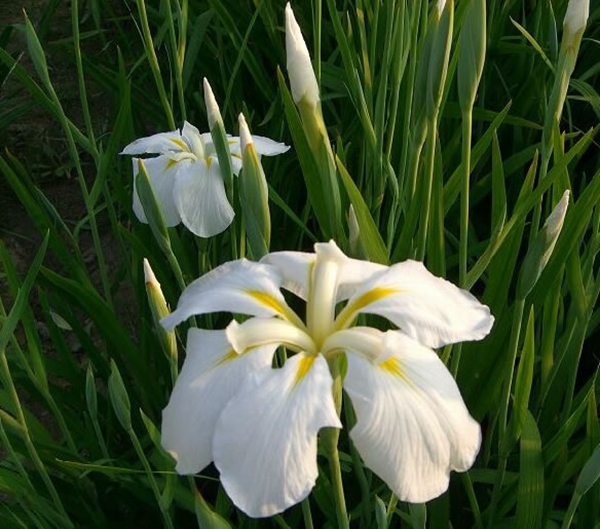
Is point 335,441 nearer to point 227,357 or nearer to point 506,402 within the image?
point 227,357

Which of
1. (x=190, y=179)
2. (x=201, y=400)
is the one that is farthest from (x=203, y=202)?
(x=201, y=400)

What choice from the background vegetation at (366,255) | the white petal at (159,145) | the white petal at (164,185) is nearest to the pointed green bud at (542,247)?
the background vegetation at (366,255)

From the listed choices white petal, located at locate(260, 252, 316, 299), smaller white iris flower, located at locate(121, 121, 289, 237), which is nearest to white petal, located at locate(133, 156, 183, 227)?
smaller white iris flower, located at locate(121, 121, 289, 237)

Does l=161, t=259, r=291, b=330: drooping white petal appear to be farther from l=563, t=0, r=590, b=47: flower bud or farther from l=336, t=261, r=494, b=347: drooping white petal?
l=563, t=0, r=590, b=47: flower bud

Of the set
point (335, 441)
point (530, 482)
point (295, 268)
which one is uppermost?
point (295, 268)

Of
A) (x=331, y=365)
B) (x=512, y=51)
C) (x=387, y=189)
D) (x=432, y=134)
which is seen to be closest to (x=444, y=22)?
A: (x=432, y=134)

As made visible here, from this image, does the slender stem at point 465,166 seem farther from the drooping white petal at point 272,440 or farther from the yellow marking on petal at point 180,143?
the yellow marking on petal at point 180,143
